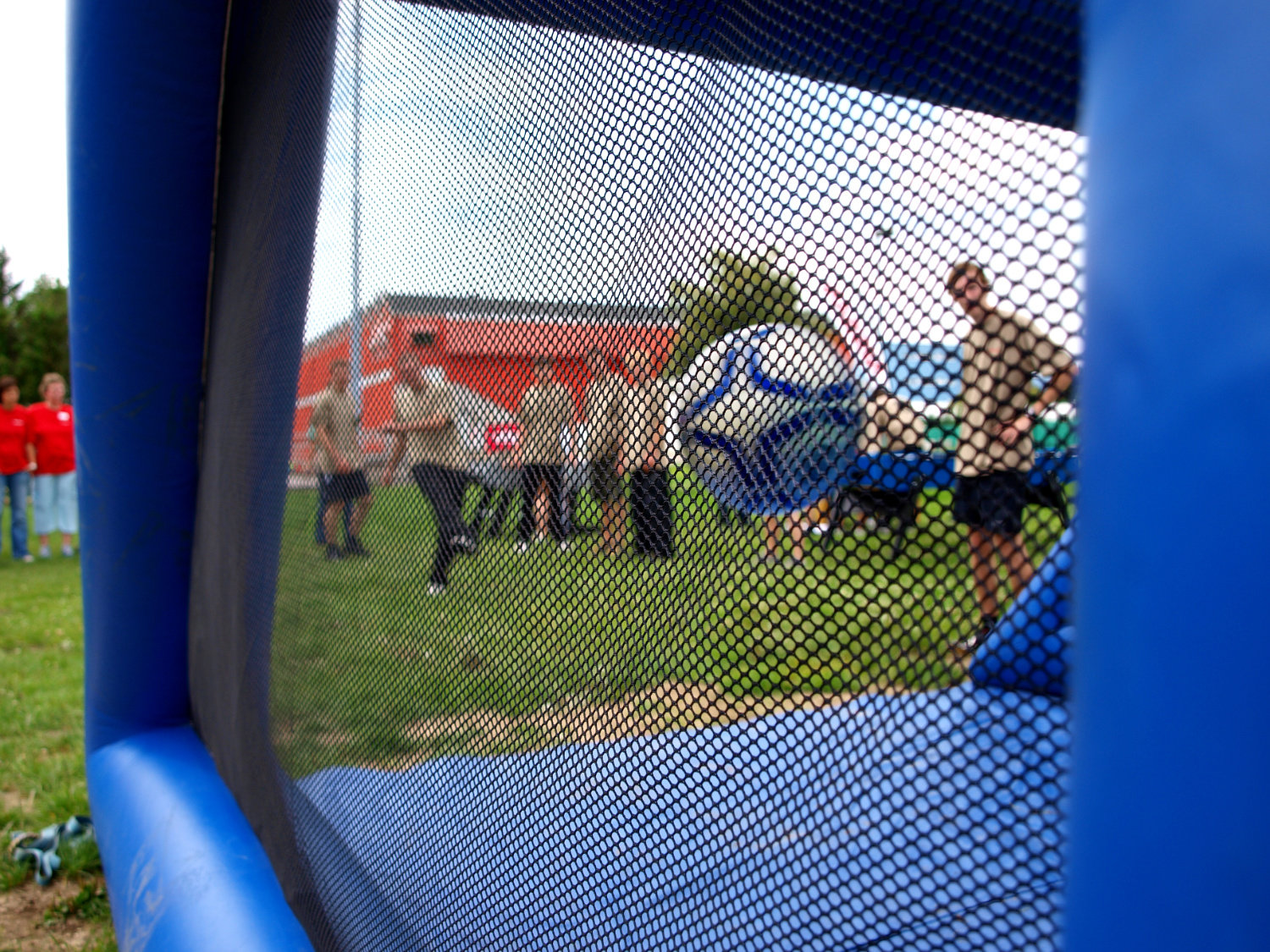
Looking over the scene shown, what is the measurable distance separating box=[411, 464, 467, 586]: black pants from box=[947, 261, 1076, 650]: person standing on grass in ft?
1.80

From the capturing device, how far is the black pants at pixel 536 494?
2.42ft

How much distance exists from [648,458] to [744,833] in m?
0.27

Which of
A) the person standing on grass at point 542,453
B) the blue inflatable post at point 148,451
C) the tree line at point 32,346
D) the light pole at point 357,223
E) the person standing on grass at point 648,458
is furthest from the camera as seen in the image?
the tree line at point 32,346

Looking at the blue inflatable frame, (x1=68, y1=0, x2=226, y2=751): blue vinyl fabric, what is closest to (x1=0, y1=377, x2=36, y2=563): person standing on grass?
(x1=68, y1=0, x2=226, y2=751): blue vinyl fabric

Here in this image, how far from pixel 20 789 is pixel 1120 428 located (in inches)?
115

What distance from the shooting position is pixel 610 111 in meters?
0.67

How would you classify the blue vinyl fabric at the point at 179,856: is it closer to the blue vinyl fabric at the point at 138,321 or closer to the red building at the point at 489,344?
the blue vinyl fabric at the point at 138,321

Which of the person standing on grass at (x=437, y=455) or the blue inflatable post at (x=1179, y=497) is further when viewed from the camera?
the person standing on grass at (x=437, y=455)

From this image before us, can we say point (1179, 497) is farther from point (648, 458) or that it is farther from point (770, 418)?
point (648, 458)

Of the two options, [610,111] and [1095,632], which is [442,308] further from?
[1095,632]

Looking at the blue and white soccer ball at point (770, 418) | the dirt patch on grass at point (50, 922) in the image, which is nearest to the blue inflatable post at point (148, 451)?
the dirt patch on grass at point (50, 922)

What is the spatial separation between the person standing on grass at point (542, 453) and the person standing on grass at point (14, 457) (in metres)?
7.83

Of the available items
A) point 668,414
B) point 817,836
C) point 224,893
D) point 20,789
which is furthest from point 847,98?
point 20,789

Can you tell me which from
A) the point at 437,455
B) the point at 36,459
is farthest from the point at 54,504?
the point at 437,455
